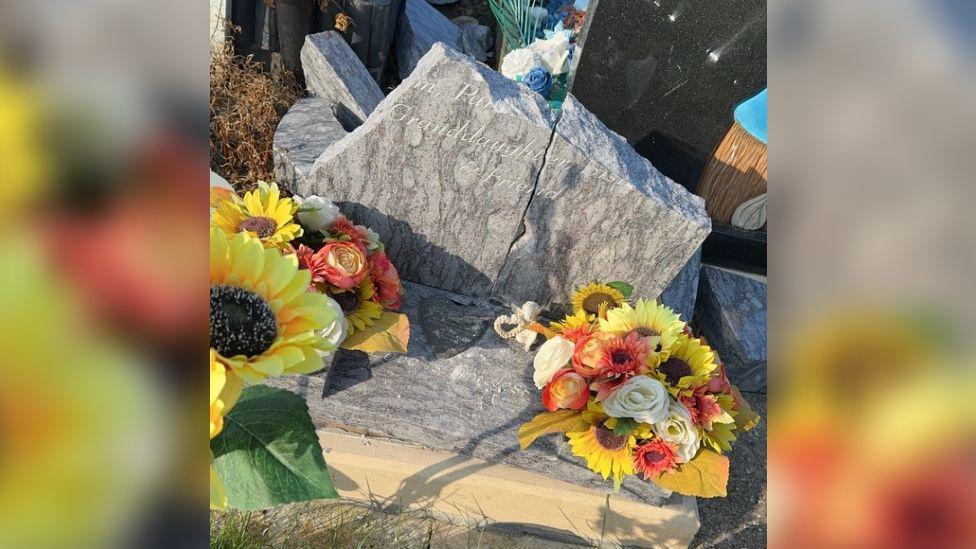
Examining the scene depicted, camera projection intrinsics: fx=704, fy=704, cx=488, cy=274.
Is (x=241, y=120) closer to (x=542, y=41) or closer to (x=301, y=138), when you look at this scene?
(x=301, y=138)

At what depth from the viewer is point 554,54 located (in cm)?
486

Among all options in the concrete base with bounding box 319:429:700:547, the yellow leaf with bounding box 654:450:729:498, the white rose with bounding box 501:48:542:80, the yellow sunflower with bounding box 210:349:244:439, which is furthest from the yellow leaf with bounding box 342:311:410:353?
the white rose with bounding box 501:48:542:80

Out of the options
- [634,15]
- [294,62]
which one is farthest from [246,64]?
[634,15]

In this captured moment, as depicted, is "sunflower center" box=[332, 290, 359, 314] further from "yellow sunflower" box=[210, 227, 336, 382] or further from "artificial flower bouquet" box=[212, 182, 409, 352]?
"yellow sunflower" box=[210, 227, 336, 382]

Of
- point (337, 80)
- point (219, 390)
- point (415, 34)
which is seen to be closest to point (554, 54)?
point (415, 34)

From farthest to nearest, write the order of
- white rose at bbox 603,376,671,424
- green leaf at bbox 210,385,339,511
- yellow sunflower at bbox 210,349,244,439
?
white rose at bbox 603,376,671,424, green leaf at bbox 210,385,339,511, yellow sunflower at bbox 210,349,244,439

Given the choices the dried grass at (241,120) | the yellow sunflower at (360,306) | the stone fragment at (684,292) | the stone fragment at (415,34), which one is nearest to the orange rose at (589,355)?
the yellow sunflower at (360,306)

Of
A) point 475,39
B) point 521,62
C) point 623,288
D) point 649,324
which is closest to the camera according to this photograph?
point 649,324

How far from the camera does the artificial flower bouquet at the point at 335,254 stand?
2.49 metres

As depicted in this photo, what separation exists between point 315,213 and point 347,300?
361 mm

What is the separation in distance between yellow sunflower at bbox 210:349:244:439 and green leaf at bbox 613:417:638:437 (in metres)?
1.80

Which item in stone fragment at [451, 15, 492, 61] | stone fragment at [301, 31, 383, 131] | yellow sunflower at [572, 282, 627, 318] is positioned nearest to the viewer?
yellow sunflower at [572, 282, 627, 318]

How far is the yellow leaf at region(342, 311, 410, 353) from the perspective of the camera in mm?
2527
